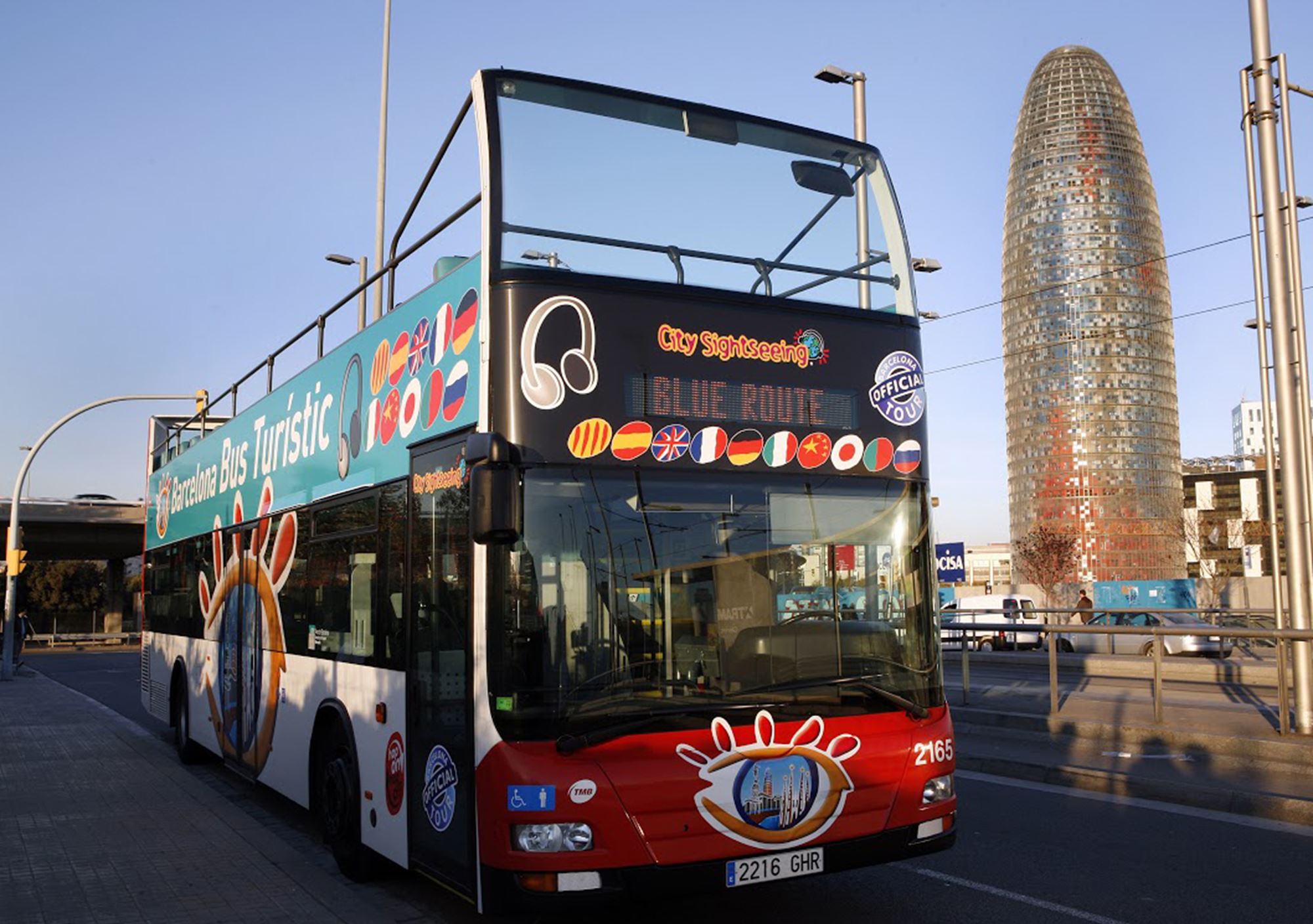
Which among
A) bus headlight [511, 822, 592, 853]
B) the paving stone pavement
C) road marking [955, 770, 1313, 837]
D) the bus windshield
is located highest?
the bus windshield

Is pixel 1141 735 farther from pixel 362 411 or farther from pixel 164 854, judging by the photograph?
pixel 164 854

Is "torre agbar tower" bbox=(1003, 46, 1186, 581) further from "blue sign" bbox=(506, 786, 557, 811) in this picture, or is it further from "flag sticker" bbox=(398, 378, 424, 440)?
"blue sign" bbox=(506, 786, 557, 811)

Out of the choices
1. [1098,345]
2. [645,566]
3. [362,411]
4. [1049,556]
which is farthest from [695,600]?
[1098,345]

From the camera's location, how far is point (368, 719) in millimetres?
7156

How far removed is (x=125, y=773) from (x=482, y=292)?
29.9ft

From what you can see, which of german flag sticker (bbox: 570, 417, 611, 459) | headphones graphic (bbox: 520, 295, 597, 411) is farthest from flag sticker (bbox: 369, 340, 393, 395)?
german flag sticker (bbox: 570, 417, 611, 459)

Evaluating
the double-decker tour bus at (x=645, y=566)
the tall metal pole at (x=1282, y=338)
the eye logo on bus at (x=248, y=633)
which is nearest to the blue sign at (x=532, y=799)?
the double-decker tour bus at (x=645, y=566)

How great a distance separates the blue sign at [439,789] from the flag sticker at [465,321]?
6.71 ft

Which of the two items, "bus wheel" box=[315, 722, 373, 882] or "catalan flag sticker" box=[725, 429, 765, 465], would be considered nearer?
"catalan flag sticker" box=[725, 429, 765, 465]

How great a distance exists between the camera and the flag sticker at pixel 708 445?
5.86 meters

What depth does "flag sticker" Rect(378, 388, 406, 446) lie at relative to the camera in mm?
7118

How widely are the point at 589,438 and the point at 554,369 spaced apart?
0.37 metres

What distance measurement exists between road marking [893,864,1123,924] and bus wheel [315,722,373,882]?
344 centimetres

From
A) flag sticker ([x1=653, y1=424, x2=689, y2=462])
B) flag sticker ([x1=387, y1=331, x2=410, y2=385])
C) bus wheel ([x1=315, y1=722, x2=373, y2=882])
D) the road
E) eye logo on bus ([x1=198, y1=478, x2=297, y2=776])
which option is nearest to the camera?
flag sticker ([x1=653, y1=424, x2=689, y2=462])
